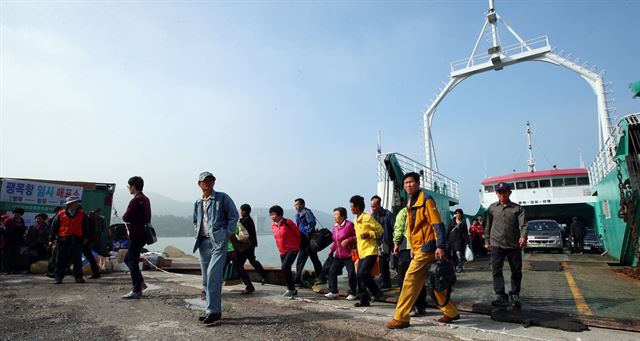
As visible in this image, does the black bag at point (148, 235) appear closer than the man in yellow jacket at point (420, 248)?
No

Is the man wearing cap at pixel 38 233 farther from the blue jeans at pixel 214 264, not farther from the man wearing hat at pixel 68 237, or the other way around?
the blue jeans at pixel 214 264

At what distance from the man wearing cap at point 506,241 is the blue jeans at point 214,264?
Result: 3611 mm

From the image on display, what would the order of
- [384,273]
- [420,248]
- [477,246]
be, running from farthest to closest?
[477,246], [384,273], [420,248]

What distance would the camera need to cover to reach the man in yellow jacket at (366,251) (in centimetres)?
510

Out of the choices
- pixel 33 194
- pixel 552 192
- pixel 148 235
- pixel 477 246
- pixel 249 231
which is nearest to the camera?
pixel 148 235

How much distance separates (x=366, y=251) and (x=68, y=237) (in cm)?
596

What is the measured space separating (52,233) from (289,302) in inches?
208

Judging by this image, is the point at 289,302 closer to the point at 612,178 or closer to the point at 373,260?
the point at 373,260

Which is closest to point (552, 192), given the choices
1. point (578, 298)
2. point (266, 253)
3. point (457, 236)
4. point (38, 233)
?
point (457, 236)

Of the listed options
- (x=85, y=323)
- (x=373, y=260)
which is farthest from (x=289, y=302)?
(x=85, y=323)

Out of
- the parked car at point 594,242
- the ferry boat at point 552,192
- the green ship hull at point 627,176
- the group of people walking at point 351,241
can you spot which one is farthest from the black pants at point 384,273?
the ferry boat at point 552,192

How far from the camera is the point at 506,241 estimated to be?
509cm

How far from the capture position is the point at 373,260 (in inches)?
202

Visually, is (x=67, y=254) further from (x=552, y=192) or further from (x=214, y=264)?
(x=552, y=192)
